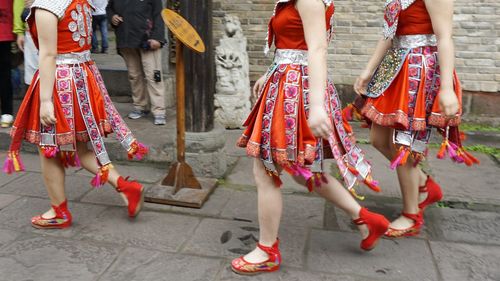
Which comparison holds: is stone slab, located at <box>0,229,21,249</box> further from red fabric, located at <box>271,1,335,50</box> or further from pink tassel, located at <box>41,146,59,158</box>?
red fabric, located at <box>271,1,335,50</box>

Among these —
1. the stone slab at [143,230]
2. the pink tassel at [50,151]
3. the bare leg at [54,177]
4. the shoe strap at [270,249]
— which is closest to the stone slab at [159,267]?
the stone slab at [143,230]

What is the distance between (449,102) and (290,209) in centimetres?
146

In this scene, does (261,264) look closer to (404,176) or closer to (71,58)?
(404,176)

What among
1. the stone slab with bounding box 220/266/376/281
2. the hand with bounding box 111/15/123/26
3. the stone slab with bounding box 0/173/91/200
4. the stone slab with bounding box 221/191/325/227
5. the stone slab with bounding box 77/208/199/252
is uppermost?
the hand with bounding box 111/15/123/26

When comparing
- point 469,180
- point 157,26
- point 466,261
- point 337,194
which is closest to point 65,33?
point 337,194

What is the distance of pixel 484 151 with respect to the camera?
5.21 metres

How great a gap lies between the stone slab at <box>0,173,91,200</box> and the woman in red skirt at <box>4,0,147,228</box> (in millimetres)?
623

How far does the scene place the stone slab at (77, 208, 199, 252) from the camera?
10.3 ft

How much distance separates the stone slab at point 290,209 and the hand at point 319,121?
4.01ft

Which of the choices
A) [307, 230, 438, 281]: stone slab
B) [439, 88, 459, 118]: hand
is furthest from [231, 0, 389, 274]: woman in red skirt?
[439, 88, 459, 118]: hand

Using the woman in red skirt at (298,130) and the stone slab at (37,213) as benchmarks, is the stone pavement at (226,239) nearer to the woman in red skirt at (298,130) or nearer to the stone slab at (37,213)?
the stone slab at (37,213)

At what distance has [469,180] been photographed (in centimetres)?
433

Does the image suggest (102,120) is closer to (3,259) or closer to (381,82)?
(3,259)

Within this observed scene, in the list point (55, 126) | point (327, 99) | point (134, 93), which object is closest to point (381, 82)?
point (327, 99)
